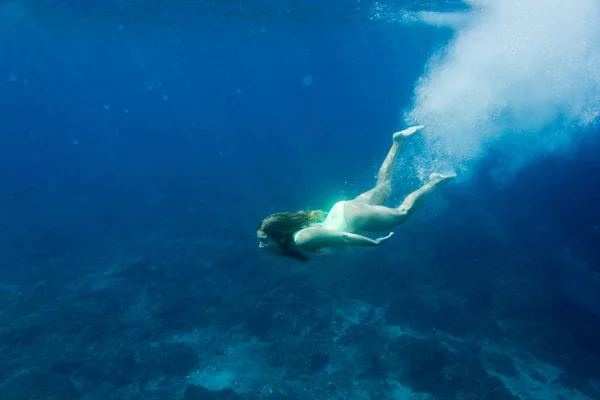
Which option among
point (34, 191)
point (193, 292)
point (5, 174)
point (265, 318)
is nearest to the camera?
point (265, 318)

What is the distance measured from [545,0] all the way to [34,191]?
35.6 m

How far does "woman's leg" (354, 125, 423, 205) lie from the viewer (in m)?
7.00

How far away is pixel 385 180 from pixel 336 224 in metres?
2.14

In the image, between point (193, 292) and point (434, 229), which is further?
point (434, 229)

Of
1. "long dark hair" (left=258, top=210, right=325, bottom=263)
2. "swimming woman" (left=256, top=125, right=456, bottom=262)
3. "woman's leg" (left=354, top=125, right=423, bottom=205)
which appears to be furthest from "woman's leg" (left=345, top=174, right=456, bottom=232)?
"long dark hair" (left=258, top=210, right=325, bottom=263)

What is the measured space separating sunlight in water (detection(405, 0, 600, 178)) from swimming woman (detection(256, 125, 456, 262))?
1379 centimetres

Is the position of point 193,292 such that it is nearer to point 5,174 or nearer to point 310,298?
point 310,298

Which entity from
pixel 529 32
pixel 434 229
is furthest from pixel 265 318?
pixel 529 32

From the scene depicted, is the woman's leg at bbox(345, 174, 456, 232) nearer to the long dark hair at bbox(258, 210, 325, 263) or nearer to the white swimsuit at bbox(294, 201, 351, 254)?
the white swimsuit at bbox(294, 201, 351, 254)

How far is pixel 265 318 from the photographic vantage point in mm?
12992

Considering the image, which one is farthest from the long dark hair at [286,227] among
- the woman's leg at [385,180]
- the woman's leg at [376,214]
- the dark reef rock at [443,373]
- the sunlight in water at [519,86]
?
the sunlight in water at [519,86]

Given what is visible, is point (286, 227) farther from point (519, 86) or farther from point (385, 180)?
point (519, 86)

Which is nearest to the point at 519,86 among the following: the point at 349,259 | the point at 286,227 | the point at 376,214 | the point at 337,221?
the point at 349,259

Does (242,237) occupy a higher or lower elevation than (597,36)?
lower
